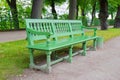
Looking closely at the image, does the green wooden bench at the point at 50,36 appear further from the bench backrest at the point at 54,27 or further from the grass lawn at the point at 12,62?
the grass lawn at the point at 12,62

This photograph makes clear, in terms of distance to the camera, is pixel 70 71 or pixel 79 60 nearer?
pixel 70 71

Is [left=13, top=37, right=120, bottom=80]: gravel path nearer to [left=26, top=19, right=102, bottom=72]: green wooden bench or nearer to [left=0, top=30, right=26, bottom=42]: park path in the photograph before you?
[left=26, top=19, right=102, bottom=72]: green wooden bench

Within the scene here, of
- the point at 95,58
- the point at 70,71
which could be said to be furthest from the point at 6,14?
the point at 70,71

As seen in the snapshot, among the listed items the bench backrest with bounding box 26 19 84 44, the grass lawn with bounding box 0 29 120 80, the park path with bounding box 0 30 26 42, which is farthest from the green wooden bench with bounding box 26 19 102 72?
the park path with bounding box 0 30 26 42

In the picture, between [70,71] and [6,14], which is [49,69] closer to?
[70,71]

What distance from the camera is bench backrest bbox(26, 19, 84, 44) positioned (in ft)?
19.8

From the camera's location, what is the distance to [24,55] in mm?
7066

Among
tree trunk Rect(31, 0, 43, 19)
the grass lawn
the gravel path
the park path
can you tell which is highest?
tree trunk Rect(31, 0, 43, 19)

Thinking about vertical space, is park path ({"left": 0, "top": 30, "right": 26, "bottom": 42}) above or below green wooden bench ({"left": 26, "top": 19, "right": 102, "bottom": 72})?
below

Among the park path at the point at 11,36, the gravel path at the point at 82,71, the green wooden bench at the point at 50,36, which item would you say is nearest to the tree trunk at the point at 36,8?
the park path at the point at 11,36

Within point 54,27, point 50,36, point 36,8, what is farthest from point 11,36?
point 50,36

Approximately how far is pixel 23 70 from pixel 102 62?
8.02 ft

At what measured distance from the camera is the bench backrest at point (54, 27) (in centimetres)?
604

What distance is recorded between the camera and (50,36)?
5637mm
